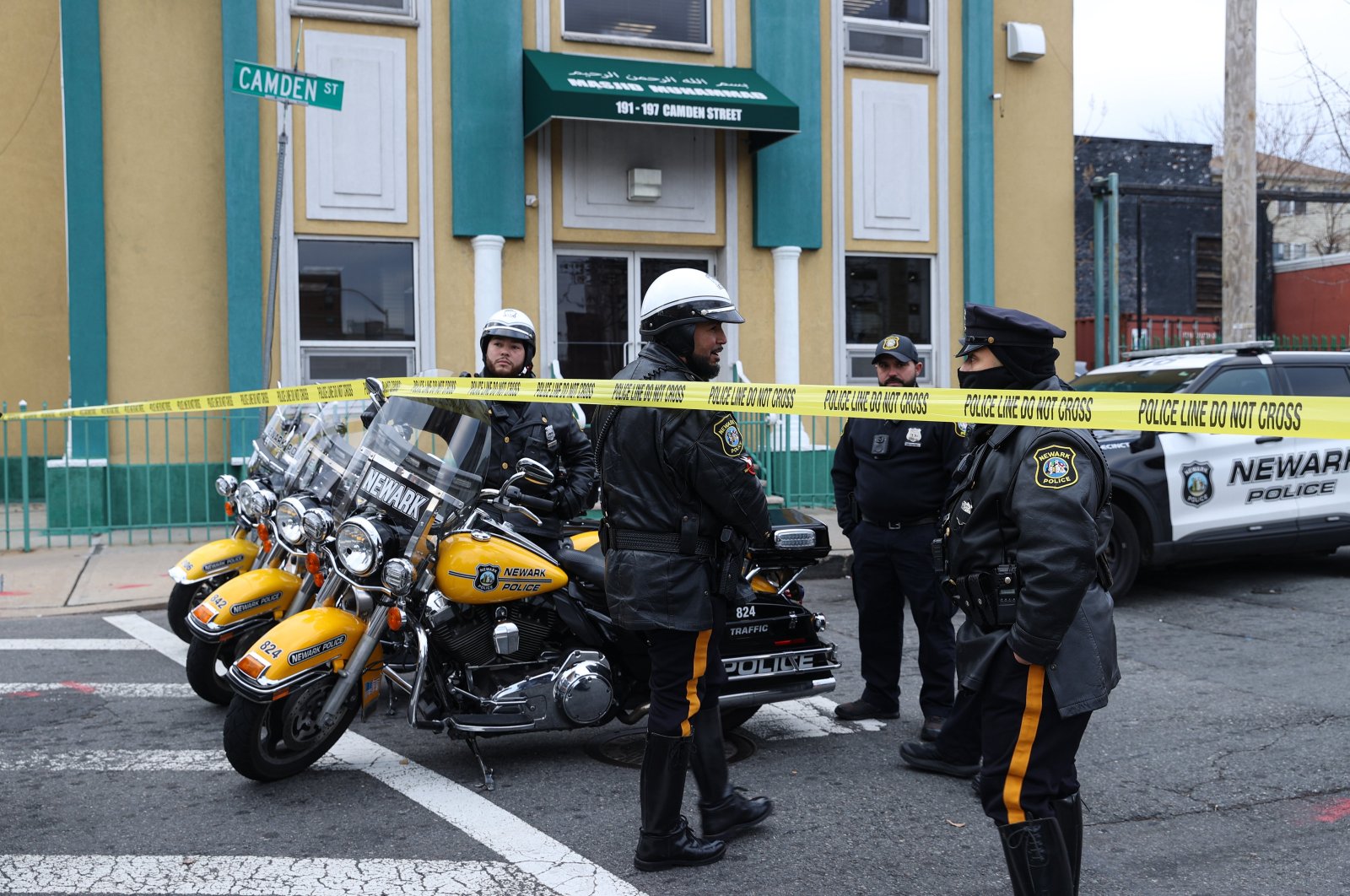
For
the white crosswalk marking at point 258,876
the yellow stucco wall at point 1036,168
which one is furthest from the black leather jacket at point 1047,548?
the yellow stucco wall at point 1036,168

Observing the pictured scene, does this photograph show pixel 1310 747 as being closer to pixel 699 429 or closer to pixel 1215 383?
pixel 699 429

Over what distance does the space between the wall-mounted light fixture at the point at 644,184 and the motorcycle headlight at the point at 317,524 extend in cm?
878

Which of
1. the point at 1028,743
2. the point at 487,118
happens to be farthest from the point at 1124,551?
the point at 487,118

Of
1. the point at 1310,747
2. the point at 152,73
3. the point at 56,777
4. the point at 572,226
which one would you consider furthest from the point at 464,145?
the point at 1310,747

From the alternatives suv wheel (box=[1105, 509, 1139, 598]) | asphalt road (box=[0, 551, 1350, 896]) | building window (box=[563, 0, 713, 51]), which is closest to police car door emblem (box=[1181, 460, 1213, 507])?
suv wheel (box=[1105, 509, 1139, 598])

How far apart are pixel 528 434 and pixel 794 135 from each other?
8.40 m

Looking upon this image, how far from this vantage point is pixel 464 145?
41.2 ft

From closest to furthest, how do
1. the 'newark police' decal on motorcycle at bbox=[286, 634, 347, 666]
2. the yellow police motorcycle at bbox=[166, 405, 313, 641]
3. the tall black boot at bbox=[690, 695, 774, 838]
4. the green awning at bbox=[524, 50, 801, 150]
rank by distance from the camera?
the tall black boot at bbox=[690, 695, 774, 838] → the 'newark police' decal on motorcycle at bbox=[286, 634, 347, 666] → the yellow police motorcycle at bbox=[166, 405, 313, 641] → the green awning at bbox=[524, 50, 801, 150]

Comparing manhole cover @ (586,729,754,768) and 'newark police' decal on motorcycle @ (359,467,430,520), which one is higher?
'newark police' decal on motorcycle @ (359,467,430,520)

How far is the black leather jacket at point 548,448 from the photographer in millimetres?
6137

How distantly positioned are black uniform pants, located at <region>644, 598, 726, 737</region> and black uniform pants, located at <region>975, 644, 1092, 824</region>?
1128mm

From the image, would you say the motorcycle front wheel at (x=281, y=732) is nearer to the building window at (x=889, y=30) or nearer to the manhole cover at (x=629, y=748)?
the manhole cover at (x=629, y=748)

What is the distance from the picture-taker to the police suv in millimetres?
8758

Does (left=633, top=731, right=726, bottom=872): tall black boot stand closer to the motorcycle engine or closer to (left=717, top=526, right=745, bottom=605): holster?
(left=717, top=526, right=745, bottom=605): holster
